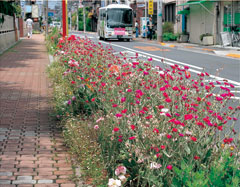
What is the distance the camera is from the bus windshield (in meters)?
42.0

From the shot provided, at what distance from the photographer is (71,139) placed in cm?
585

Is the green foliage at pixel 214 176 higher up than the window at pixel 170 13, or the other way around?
the window at pixel 170 13

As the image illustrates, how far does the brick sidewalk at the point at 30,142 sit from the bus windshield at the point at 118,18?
30.9 metres

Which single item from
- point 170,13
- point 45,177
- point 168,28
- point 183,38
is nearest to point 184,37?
point 183,38

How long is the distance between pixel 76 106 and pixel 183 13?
34.3m

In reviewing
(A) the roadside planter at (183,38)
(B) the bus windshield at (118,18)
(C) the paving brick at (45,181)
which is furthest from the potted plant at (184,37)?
(C) the paving brick at (45,181)

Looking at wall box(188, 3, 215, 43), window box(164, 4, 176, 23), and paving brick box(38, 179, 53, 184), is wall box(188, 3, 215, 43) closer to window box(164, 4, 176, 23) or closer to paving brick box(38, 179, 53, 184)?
window box(164, 4, 176, 23)

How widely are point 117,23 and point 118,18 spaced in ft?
1.67

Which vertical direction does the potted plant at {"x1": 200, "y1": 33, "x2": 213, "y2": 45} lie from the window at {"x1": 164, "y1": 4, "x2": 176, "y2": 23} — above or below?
below

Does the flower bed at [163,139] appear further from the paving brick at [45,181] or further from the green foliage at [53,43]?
the green foliage at [53,43]

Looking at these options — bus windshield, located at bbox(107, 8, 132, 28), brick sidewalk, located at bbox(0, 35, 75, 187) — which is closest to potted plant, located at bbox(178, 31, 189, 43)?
bus windshield, located at bbox(107, 8, 132, 28)

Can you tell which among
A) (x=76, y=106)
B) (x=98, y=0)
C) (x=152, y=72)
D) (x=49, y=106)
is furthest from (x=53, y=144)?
(x=98, y=0)

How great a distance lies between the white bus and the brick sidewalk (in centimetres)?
3040

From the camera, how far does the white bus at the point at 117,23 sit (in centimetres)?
4159
